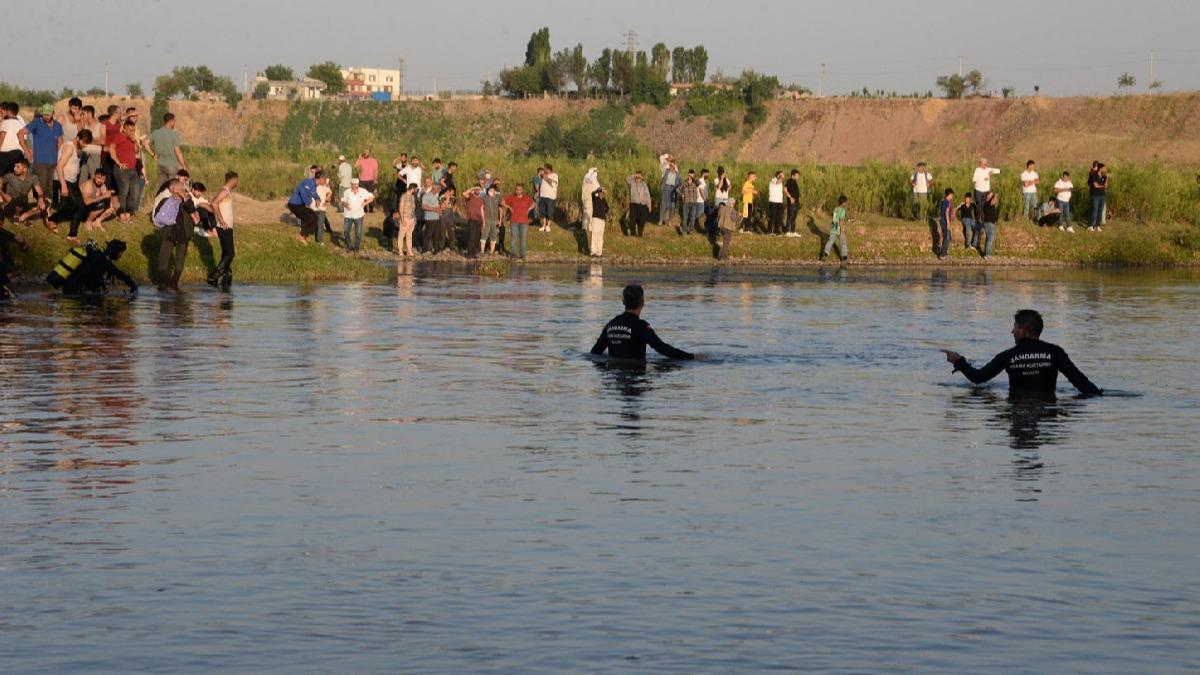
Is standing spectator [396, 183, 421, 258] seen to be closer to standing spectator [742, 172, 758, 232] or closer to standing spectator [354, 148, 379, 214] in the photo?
standing spectator [354, 148, 379, 214]

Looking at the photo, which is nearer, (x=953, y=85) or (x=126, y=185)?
(x=126, y=185)

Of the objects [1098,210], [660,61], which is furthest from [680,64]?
[1098,210]

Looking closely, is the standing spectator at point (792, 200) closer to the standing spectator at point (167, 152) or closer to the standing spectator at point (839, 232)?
the standing spectator at point (839, 232)

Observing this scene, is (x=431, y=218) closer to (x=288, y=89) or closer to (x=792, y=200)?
(x=792, y=200)

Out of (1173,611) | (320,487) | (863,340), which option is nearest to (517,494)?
(320,487)

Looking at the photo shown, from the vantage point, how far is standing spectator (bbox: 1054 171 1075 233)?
170 ft

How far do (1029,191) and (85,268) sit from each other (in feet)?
97.2

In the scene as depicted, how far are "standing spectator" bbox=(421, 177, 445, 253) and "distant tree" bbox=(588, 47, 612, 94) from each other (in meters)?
108

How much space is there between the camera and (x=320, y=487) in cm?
1349

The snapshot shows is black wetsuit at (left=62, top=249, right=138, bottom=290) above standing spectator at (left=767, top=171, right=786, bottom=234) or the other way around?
the other way around

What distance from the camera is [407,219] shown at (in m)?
45.3

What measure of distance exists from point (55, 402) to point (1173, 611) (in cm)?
1148

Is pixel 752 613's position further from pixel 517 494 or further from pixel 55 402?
pixel 55 402

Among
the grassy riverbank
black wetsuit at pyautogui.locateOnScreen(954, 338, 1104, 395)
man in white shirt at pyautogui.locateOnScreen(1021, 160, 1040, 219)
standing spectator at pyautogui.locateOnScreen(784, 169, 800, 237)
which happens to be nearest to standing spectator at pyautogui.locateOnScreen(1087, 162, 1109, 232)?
the grassy riverbank
